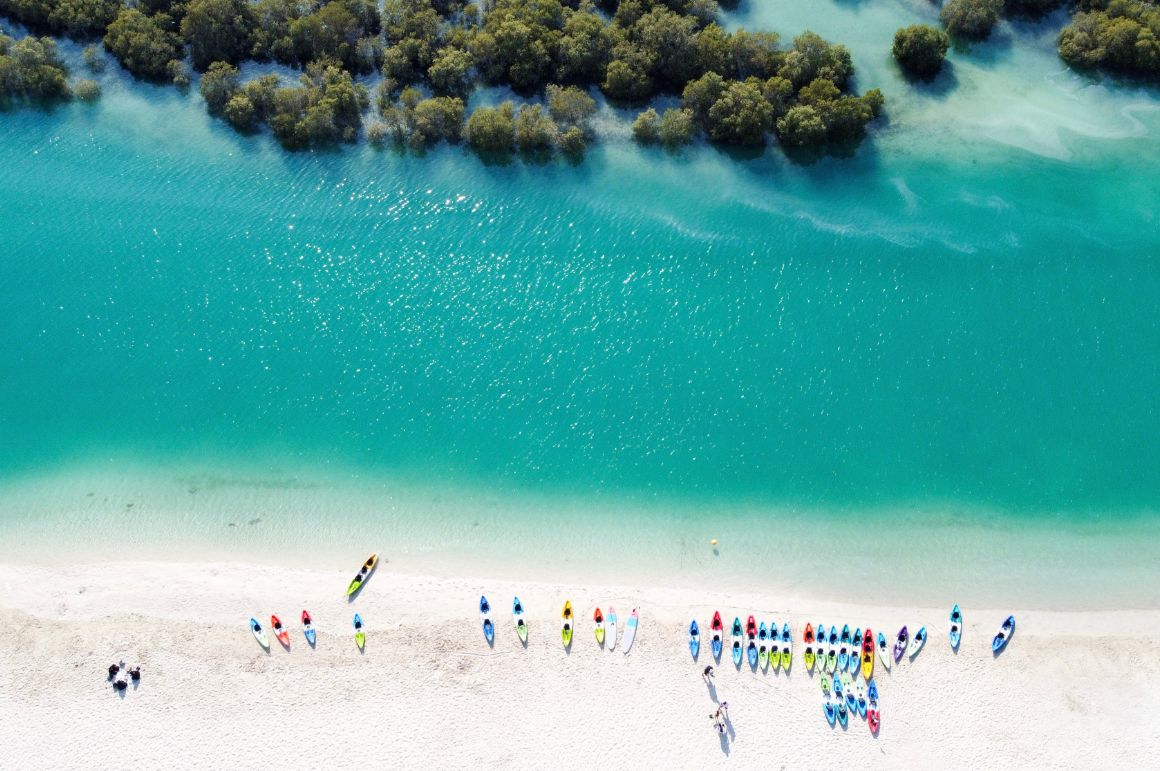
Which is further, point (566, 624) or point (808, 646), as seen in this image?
point (566, 624)

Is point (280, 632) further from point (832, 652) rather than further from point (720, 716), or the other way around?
point (832, 652)

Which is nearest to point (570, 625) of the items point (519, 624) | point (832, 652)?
Result: point (519, 624)

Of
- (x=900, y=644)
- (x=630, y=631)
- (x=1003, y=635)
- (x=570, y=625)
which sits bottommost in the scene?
(x=570, y=625)

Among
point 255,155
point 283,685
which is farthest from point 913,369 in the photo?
point 255,155

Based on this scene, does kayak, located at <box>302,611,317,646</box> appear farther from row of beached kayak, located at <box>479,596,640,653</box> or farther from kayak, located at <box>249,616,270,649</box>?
row of beached kayak, located at <box>479,596,640,653</box>

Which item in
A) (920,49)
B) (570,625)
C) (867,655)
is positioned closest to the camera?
(867,655)

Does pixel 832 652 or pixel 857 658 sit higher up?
pixel 832 652

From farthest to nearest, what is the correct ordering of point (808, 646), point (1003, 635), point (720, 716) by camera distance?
point (1003, 635)
point (808, 646)
point (720, 716)

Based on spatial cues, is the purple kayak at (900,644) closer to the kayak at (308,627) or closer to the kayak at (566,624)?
→ the kayak at (566,624)

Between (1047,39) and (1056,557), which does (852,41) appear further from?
(1056,557)
